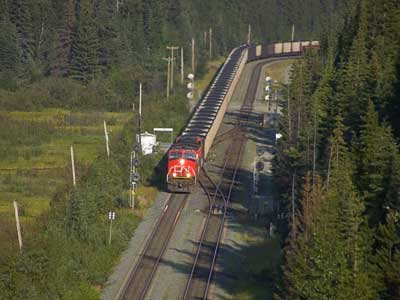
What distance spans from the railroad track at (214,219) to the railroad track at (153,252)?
1.50m

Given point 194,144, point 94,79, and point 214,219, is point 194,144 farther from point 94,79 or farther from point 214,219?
point 94,79

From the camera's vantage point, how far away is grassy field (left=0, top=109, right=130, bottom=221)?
4475 cm

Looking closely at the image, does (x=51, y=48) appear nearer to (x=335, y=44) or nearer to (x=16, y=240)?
(x=335, y=44)

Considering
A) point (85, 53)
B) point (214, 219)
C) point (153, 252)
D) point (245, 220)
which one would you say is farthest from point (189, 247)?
point (85, 53)

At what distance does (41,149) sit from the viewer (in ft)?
183

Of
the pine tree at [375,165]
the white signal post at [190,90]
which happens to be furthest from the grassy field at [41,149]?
the pine tree at [375,165]

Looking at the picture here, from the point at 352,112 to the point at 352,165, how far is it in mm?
7240

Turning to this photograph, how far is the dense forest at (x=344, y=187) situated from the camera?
953 inches

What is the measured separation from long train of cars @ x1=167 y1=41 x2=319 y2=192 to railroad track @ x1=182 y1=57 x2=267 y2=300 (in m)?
1.44

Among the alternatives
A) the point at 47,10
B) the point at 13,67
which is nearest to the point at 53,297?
the point at 13,67

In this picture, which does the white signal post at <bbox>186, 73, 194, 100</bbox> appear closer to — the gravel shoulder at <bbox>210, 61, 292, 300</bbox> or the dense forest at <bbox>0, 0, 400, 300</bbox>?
the dense forest at <bbox>0, 0, 400, 300</bbox>

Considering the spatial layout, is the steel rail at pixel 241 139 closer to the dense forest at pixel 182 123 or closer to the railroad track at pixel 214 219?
the railroad track at pixel 214 219

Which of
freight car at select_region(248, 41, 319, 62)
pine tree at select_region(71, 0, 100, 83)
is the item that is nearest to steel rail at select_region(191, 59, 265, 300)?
freight car at select_region(248, 41, 319, 62)

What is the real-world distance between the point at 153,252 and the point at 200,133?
14.3 m
